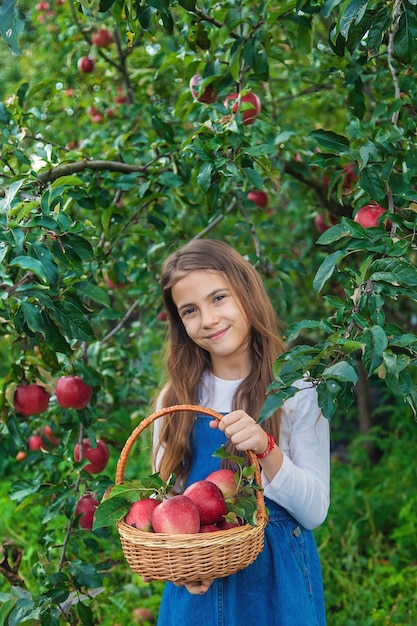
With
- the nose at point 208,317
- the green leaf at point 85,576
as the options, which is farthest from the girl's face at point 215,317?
the green leaf at point 85,576

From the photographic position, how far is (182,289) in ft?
5.24

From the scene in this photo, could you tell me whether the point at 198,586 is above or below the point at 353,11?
below

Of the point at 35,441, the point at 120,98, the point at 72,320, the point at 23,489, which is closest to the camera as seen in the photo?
the point at 72,320

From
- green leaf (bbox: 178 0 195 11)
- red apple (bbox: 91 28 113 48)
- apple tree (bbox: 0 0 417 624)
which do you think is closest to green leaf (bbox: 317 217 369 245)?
apple tree (bbox: 0 0 417 624)

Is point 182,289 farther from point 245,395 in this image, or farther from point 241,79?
point 241,79

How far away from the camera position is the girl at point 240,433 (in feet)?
4.63

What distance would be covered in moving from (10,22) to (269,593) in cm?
118

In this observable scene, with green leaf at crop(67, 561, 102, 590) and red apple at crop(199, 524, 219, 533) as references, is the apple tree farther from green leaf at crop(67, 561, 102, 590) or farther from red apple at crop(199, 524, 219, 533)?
red apple at crop(199, 524, 219, 533)

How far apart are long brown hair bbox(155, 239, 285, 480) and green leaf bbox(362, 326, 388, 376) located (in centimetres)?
47

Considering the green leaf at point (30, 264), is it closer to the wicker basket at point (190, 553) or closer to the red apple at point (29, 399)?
the wicker basket at point (190, 553)

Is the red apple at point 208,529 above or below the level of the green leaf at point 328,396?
below

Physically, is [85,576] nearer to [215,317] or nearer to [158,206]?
[215,317]

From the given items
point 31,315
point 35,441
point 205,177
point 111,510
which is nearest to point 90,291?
point 31,315

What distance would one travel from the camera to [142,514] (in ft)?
4.28
